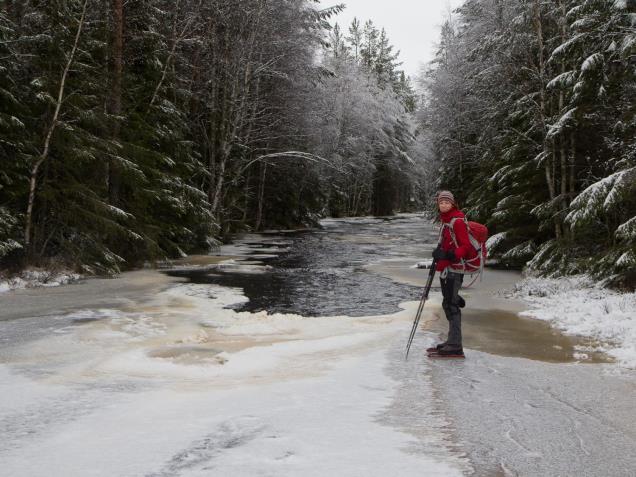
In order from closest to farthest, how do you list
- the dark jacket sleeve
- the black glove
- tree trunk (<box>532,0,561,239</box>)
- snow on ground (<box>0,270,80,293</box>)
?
the dark jacket sleeve
the black glove
snow on ground (<box>0,270,80,293</box>)
tree trunk (<box>532,0,561,239</box>)

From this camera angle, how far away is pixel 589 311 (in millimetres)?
8734

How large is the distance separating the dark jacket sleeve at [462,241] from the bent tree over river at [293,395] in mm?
1257

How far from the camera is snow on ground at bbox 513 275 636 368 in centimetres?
707

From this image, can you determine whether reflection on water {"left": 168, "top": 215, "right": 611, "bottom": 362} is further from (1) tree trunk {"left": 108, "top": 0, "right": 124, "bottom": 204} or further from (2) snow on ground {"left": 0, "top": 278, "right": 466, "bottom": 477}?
(1) tree trunk {"left": 108, "top": 0, "right": 124, "bottom": 204}

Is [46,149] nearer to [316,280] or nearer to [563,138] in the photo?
[316,280]

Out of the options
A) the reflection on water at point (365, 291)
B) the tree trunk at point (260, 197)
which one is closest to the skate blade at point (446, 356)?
the reflection on water at point (365, 291)

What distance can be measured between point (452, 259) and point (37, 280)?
9370 millimetres

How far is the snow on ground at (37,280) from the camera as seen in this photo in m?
11.1

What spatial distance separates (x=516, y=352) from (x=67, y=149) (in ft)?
34.4

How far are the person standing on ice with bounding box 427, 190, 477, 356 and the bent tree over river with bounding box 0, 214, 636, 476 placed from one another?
1.06 feet

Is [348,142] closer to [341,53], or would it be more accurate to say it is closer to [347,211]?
[341,53]

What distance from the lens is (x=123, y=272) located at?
48.5 feet

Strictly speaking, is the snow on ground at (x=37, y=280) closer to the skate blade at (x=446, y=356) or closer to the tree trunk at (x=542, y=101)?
the skate blade at (x=446, y=356)

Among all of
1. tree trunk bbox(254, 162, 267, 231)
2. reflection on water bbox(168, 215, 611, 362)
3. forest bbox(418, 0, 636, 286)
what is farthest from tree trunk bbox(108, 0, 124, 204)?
tree trunk bbox(254, 162, 267, 231)
